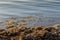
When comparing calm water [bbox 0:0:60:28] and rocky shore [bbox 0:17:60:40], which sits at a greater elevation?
rocky shore [bbox 0:17:60:40]

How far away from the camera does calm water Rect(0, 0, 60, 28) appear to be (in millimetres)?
9859

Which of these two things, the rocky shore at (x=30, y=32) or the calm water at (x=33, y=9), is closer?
the rocky shore at (x=30, y=32)

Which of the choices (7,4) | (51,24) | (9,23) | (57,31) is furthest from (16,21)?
(7,4)

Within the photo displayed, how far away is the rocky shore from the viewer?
24.4 feet

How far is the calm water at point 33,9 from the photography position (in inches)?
388

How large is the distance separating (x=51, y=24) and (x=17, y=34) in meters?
1.69

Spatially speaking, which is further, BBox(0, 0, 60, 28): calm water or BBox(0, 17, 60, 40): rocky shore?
BBox(0, 0, 60, 28): calm water

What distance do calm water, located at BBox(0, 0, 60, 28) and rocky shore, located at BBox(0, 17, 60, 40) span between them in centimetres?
81

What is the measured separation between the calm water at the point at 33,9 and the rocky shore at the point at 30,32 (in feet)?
2.67

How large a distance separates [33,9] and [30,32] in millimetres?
3311

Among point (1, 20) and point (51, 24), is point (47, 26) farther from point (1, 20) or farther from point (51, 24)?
point (1, 20)

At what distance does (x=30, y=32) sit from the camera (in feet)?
25.7

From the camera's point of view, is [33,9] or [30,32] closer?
[30,32]

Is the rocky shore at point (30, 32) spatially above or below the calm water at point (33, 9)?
above
